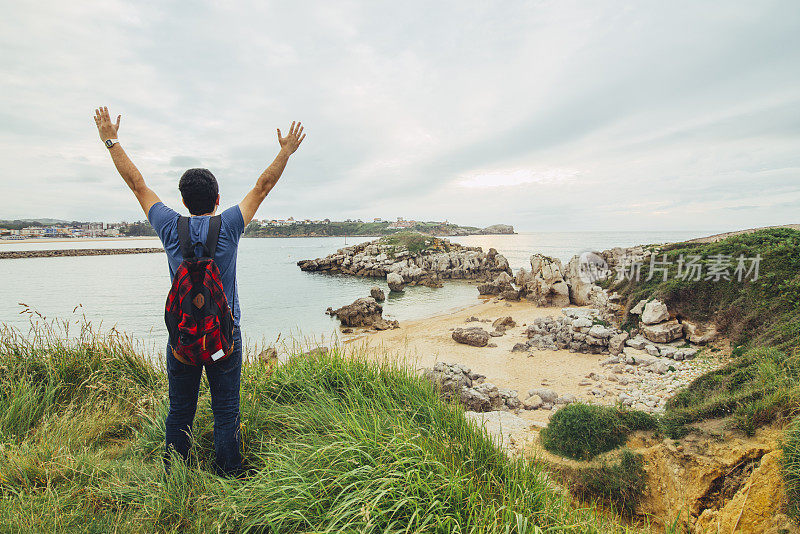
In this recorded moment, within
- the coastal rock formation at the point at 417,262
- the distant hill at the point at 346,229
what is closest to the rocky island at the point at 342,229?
the distant hill at the point at 346,229

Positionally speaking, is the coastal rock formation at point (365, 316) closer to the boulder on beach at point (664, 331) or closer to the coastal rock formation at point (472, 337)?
the coastal rock formation at point (472, 337)

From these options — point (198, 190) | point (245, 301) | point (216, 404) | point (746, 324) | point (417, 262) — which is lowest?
A: point (245, 301)

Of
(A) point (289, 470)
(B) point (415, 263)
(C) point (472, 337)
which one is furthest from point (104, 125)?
(B) point (415, 263)

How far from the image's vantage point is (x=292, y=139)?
304 cm

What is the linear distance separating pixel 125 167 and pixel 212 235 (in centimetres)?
116

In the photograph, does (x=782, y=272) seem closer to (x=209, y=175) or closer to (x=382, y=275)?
(x=209, y=175)

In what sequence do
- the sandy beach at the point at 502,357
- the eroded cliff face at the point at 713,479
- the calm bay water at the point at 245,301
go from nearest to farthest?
1. the eroded cliff face at the point at 713,479
2. the sandy beach at the point at 502,357
3. the calm bay water at the point at 245,301

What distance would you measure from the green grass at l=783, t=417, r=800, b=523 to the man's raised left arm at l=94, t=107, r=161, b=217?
5.83m

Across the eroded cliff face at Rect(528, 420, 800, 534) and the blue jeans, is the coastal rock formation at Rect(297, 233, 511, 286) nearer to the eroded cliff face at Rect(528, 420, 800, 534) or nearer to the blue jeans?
the eroded cliff face at Rect(528, 420, 800, 534)

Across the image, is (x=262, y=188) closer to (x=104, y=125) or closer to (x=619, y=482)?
(x=104, y=125)

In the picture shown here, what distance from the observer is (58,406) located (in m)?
3.94

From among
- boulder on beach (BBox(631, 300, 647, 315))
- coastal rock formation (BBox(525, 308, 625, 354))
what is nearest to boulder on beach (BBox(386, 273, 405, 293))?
coastal rock formation (BBox(525, 308, 625, 354))

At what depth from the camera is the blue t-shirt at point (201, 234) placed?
2.45 meters

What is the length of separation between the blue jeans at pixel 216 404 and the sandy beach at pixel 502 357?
9.22 ft
